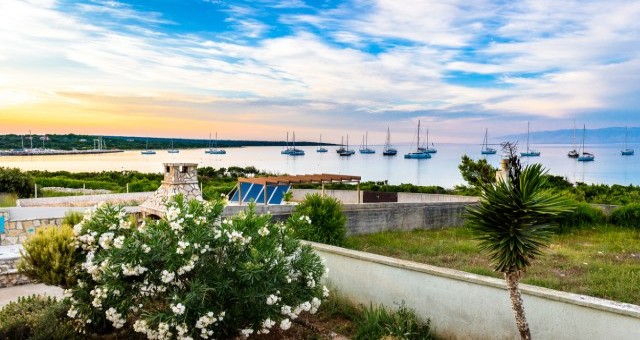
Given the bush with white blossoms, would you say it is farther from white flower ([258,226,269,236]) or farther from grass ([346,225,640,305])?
grass ([346,225,640,305])

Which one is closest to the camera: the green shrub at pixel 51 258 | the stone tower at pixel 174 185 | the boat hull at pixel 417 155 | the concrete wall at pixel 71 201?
the green shrub at pixel 51 258

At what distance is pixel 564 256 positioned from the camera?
28.4 feet

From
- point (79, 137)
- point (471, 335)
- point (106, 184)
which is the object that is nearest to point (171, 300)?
point (471, 335)

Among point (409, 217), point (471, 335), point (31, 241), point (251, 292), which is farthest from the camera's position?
point (409, 217)

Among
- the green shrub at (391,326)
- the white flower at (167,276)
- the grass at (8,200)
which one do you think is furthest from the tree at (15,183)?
the green shrub at (391,326)

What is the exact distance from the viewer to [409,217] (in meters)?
12.3

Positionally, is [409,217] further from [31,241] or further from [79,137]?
[79,137]

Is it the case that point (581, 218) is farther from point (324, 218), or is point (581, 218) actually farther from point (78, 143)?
point (78, 143)

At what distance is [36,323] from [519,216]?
510 cm

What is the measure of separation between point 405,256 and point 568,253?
328 cm

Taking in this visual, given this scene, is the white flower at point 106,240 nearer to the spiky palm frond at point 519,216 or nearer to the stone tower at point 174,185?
the spiky palm frond at point 519,216

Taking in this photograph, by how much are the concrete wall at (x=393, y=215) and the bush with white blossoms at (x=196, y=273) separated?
4.60 metres

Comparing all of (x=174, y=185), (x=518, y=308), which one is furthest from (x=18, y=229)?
(x=518, y=308)

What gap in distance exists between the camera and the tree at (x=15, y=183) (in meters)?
17.8
